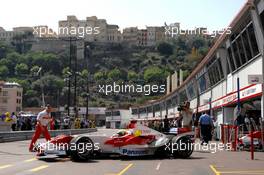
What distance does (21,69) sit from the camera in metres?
172

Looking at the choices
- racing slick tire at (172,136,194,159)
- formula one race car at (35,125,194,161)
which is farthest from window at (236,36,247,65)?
racing slick tire at (172,136,194,159)

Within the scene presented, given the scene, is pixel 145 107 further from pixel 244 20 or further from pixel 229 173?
pixel 229 173

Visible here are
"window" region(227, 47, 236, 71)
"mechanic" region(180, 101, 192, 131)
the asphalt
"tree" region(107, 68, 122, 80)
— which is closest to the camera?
the asphalt

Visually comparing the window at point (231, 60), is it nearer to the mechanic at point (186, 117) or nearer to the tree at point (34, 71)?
the mechanic at point (186, 117)

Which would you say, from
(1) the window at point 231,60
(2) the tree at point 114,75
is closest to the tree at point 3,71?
(2) the tree at point 114,75

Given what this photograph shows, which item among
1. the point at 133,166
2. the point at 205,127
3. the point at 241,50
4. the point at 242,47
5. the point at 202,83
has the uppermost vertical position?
the point at 242,47

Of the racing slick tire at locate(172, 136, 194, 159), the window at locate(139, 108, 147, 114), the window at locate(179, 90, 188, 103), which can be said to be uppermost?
the window at locate(179, 90, 188, 103)

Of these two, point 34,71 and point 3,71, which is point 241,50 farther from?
point 3,71

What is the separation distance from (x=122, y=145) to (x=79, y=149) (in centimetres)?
146

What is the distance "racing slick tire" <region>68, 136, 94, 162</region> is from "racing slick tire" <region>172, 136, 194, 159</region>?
286cm

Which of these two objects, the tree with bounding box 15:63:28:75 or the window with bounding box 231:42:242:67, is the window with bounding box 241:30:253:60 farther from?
the tree with bounding box 15:63:28:75

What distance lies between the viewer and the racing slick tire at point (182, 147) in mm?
14664

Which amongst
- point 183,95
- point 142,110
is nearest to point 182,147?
point 183,95

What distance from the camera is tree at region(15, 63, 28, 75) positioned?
171m
